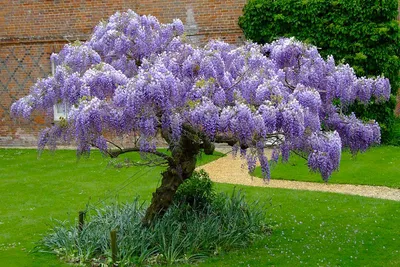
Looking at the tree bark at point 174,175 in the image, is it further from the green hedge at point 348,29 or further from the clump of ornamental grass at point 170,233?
the green hedge at point 348,29

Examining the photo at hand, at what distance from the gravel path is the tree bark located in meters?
2.35

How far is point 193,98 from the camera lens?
681 cm

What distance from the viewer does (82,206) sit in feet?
36.0

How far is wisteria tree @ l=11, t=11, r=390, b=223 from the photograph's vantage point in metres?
6.48

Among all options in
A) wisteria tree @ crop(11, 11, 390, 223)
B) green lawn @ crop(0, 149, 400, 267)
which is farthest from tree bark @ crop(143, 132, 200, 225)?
green lawn @ crop(0, 149, 400, 267)

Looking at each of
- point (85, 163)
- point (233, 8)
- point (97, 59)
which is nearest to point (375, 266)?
point (97, 59)

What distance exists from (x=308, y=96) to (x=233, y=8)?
1031 cm

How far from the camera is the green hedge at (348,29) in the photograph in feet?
51.5

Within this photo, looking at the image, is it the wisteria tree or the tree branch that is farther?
the tree branch

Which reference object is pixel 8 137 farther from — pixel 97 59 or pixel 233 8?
pixel 97 59

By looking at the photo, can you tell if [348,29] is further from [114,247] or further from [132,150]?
[114,247]

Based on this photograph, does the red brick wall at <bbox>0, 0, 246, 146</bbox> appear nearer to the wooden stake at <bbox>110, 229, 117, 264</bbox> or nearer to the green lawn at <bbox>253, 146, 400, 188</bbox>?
the green lawn at <bbox>253, 146, 400, 188</bbox>

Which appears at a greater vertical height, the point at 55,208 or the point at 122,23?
the point at 122,23

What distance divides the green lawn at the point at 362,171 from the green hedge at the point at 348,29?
1993mm
